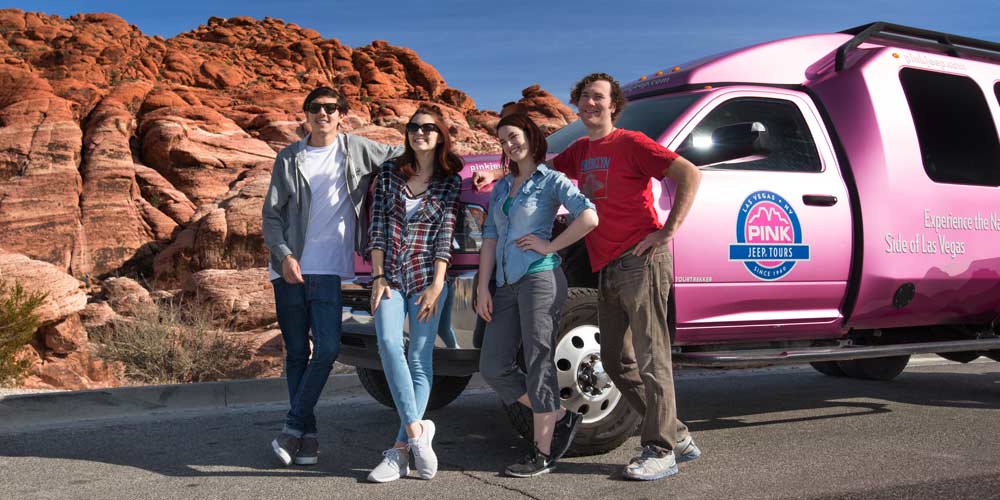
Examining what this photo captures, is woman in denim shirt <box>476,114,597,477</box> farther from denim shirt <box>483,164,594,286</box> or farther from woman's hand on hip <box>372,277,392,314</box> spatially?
woman's hand on hip <box>372,277,392,314</box>

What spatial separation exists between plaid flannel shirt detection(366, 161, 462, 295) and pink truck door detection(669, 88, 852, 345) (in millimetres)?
1358

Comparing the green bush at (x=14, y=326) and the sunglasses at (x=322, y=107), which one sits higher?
the sunglasses at (x=322, y=107)

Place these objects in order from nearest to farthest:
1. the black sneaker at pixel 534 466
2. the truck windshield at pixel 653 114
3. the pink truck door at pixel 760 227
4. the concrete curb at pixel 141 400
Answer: the black sneaker at pixel 534 466 → the pink truck door at pixel 760 227 → the truck windshield at pixel 653 114 → the concrete curb at pixel 141 400

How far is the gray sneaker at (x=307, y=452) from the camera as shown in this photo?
190 inches

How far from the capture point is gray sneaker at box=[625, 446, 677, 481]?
443 centimetres

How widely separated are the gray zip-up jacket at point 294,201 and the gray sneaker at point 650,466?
68.9 inches

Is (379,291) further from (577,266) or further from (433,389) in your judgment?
(433,389)

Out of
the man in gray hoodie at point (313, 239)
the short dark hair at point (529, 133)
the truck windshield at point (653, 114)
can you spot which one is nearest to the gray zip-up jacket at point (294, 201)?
the man in gray hoodie at point (313, 239)

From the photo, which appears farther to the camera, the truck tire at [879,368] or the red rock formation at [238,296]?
the red rock formation at [238,296]

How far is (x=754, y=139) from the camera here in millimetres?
5137

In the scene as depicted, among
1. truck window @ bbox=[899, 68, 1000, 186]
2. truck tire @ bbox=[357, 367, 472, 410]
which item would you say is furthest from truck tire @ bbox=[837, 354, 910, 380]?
truck tire @ bbox=[357, 367, 472, 410]

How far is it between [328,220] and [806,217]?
9.00 ft

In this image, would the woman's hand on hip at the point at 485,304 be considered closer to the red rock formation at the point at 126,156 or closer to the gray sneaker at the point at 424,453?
the gray sneaker at the point at 424,453

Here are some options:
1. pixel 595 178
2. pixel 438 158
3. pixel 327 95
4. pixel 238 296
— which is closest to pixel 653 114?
pixel 595 178
